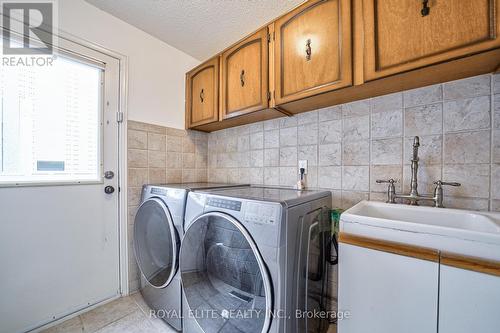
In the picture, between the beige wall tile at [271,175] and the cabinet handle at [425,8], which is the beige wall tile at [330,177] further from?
the cabinet handle at [425,8]

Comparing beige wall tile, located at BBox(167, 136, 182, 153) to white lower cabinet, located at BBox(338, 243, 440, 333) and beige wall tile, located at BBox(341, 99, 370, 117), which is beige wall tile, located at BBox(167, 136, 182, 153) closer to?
beige wall tile, located at BBox(341, 99, 370, 117)

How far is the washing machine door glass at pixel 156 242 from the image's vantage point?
50.6 inches

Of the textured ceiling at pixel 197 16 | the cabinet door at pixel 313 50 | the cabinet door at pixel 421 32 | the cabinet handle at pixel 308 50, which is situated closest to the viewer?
the cabinet door at pixel 421 32

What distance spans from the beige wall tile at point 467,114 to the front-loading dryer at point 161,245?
1.51 meters

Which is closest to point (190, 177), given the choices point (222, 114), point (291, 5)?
point (222, 114)

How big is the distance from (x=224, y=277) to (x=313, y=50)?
1.41 meters

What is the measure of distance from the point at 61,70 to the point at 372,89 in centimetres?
207

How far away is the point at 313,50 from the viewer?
1.15m

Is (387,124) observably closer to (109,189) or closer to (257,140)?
(257,140)

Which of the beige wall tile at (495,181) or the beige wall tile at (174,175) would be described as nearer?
the beige wall tile at (495,181)

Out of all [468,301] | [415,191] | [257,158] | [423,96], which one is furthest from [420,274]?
[257,158]

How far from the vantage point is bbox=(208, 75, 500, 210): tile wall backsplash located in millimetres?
979

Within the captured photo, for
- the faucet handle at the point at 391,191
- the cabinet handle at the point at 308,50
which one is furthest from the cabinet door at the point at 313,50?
the faucet handle at the point at 391,191

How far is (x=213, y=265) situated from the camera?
1.14 meters
